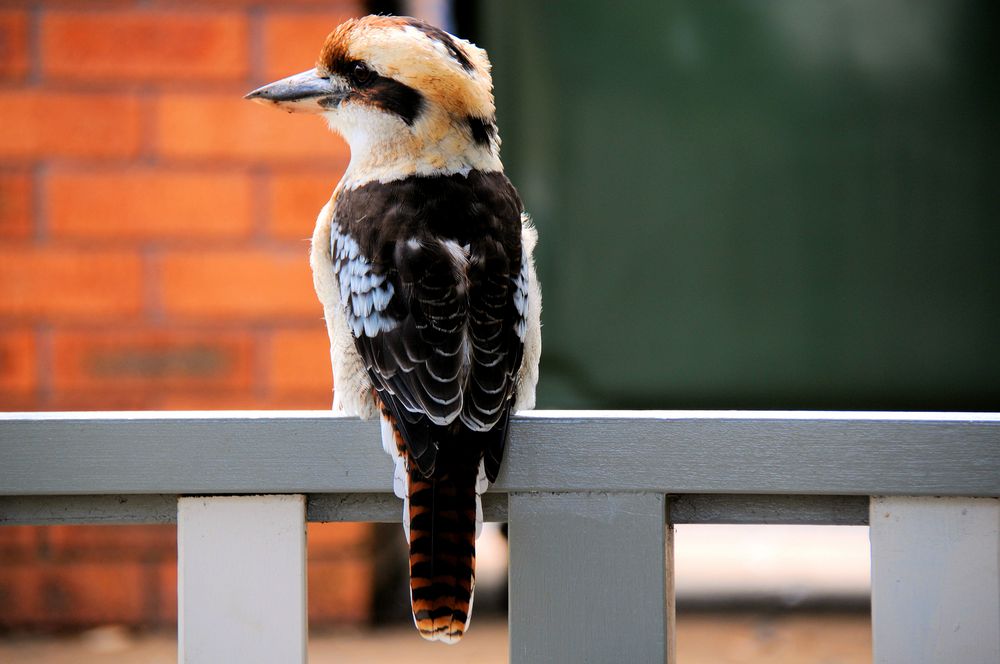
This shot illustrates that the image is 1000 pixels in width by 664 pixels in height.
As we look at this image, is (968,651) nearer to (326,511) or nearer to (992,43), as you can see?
(326,511)

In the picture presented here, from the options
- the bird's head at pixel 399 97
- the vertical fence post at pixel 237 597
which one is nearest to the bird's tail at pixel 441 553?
the vertical fence post at pixel 237 597

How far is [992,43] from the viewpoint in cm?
316

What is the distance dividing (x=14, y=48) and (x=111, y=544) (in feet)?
4.25

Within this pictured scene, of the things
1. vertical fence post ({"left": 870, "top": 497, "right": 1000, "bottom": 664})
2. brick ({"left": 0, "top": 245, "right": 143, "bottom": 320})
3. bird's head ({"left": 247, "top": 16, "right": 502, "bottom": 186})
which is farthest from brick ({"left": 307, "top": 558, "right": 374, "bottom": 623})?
vertical fence post ({"left": 870, "top": 497, "right": 1000, "bottom": 664})

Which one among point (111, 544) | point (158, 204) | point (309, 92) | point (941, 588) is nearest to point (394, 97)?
point (309, 92)

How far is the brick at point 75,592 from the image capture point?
121 inches

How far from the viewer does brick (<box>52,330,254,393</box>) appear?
2949 mm

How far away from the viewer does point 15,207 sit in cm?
292

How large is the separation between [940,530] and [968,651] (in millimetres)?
128

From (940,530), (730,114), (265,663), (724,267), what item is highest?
(730,114)

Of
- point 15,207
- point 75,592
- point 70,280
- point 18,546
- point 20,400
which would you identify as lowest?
point 75,592

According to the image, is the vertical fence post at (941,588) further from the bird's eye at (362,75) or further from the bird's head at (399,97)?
the bird's eye at (362,75)

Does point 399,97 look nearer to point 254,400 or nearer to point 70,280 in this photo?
point 254,400

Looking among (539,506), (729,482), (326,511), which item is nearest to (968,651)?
(729,482)
